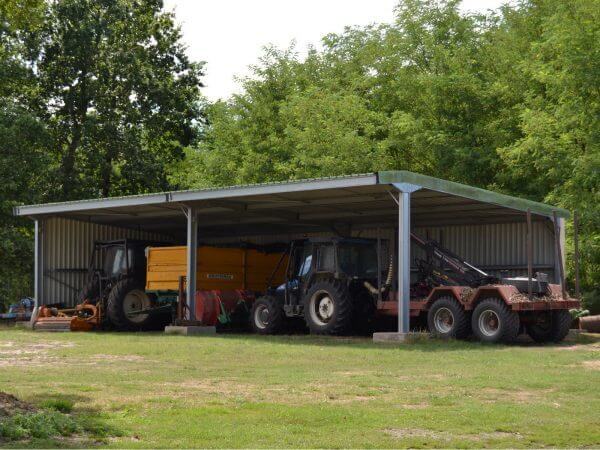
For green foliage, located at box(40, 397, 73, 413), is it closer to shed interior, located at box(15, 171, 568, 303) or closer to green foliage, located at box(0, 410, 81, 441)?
green foliage, located at box(0, 410, 81, 441)

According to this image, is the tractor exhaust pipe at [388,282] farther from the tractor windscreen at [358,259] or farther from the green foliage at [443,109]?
the green foliage at [443,109]

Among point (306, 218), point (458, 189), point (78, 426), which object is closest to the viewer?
point (78, 426)

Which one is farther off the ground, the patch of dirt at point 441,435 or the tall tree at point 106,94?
the tall tree at point 106,94

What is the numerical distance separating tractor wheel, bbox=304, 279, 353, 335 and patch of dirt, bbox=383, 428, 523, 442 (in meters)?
12.9

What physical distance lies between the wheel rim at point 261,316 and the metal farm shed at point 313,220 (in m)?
1.76

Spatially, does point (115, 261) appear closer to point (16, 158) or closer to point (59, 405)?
point (16, 158)

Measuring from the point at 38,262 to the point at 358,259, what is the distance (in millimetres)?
10546

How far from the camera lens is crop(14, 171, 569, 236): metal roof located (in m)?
21.0

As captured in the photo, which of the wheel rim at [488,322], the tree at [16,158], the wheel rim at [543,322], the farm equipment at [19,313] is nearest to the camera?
the wheel rim at [488,322]

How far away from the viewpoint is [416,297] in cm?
2180

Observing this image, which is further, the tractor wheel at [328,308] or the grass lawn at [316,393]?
the tractor wheel at [328,308]

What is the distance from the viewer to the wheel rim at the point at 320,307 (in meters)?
22.2

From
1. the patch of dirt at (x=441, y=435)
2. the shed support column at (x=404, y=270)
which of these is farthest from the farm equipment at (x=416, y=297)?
the patch of dirt at (x=441, y=435)

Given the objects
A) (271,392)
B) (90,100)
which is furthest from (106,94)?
(271,392)
